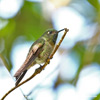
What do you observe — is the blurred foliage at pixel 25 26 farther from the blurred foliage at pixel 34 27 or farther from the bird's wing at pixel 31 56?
the bird's wing at pixel 31 56

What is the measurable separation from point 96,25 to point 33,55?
6.42 feet

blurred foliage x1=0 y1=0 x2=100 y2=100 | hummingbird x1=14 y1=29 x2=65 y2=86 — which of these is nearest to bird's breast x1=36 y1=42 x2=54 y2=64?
hummingbird x1=14 y1=29 x2=65 y2=86

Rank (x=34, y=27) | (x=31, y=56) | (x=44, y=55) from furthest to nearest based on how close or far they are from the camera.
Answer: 1. (x=34, y=27)
2. (x=44, y=55)
3. (x=31, y=56)

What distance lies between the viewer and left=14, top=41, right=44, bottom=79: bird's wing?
2.41m

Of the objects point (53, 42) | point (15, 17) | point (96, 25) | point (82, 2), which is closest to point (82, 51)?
point (96, 25)

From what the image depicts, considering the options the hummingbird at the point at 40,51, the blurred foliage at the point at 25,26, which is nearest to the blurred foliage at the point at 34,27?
the blurred foliage at the point at 25,26

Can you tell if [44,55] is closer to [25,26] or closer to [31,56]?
[31,56]

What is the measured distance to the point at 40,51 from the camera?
2953 mm

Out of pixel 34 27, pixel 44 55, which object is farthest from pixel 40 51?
pixel 34 27

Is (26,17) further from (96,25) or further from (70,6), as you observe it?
(96,25)

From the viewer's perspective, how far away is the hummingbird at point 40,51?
2.51 metres

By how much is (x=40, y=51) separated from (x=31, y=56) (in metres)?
0.26

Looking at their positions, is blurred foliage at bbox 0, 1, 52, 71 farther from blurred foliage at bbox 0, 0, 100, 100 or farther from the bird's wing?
the bird's wing

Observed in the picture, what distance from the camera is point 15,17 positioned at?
5195mm
